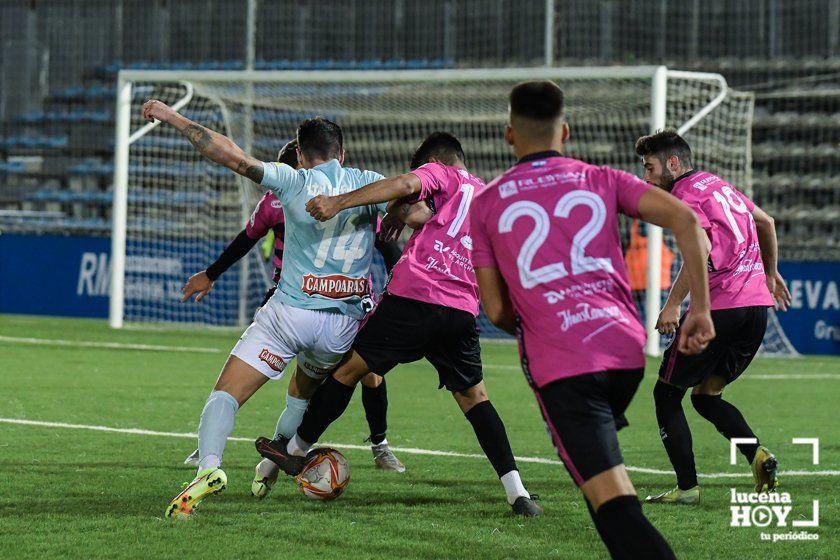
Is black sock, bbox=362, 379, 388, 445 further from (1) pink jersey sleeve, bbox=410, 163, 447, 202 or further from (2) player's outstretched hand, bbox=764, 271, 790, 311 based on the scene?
(2) player's outstretched hand, bbox=764, 271, 790, 311

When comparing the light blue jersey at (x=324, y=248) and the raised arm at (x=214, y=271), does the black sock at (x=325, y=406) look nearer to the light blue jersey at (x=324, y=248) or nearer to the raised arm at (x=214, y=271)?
the light blue jersey at (x=324, y=248)

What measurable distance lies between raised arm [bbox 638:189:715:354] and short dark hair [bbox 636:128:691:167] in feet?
8.18

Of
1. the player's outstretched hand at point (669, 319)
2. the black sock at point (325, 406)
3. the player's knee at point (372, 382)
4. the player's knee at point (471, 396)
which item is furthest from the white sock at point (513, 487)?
the player's knee at point (372, 382)

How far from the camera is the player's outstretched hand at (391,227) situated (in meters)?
6.21

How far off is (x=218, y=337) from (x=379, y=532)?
13.7 meters

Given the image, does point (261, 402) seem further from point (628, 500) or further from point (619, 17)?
point (619, 17)

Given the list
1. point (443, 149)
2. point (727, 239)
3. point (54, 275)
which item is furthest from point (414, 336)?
point (54, 275)

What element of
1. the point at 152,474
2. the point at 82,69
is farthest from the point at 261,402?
the point at 82,69

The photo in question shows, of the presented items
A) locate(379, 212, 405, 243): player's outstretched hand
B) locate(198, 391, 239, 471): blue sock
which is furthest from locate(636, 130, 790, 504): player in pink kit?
locate(198, 391, 239, 471): blue sock

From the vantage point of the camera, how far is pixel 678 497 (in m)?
6.32

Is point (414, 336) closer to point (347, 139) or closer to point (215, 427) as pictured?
point (215, 427)

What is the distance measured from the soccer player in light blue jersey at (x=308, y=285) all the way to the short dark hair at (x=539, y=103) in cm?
199

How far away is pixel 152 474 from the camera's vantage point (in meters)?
6.95

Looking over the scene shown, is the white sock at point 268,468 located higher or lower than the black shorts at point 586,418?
lower
